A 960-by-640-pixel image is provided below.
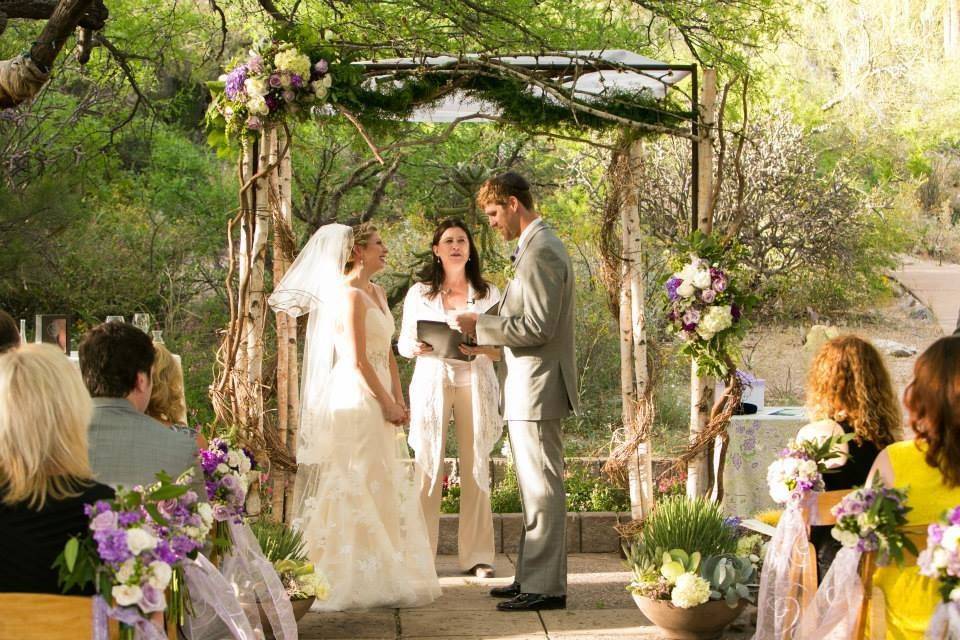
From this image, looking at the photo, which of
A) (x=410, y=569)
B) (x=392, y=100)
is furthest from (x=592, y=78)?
(x=410, y=569)

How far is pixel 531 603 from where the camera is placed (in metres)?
5.08

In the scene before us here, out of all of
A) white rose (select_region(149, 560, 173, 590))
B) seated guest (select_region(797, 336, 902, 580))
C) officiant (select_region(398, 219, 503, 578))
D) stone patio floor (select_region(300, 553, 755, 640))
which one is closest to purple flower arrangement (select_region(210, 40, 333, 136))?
officiant (select_region(398, 219, 503, 578))

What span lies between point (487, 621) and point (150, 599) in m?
2.62

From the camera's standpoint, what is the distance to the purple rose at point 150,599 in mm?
2584

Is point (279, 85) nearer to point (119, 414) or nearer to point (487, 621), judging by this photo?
point (119, 414)

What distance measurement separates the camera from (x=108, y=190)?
1177 centimetres

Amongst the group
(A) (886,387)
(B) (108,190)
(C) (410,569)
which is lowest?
(C) (410,569)

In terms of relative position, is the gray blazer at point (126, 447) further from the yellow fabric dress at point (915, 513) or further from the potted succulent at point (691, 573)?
the potted succulent at point (691, 573)

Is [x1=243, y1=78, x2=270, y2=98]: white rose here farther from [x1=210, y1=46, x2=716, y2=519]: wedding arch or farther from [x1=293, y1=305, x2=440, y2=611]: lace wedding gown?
[x1=293, y1=305, x2=440, y2=611]: lace wedding gown

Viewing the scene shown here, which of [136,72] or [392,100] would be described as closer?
[392,100]

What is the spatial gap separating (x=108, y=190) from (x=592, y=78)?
709 cm

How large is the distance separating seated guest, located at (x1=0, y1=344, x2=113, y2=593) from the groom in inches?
106

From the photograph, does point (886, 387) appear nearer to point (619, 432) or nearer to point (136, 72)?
point (619, 432)

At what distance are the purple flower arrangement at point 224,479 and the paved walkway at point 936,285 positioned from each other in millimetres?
11539
